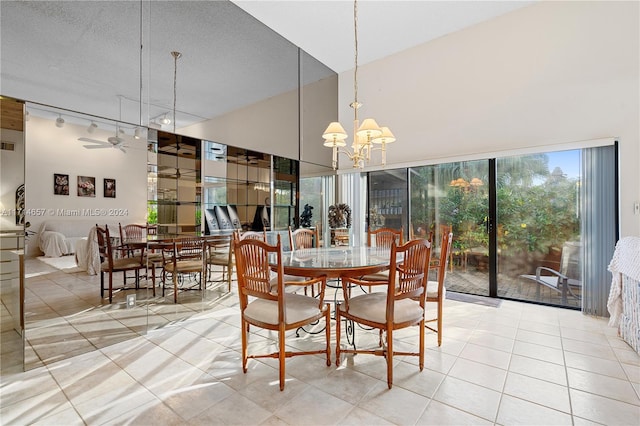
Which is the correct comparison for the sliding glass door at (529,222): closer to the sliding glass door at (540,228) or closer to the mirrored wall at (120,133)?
the sliding glass door at (540,228)

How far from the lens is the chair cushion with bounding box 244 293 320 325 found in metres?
2.06

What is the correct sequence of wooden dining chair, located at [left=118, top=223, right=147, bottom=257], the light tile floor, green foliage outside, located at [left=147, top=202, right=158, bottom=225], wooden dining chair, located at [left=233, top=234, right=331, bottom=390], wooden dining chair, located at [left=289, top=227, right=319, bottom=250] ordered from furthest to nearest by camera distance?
wooden dining chair, located at [left=289, top=227, right=319, bottom=250]
green foliage outside, located at [left=147, top=202, right=158, bottom=225]
wooden dining chair, located at [left=118, top=223, right=147, bottom=257]
wooden dining chair, located at [left=233, top=234, right=331, bottom=390]
the light tile floor

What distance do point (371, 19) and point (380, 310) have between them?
3.81 metres

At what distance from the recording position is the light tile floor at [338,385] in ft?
5.62

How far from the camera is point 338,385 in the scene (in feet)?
6.62

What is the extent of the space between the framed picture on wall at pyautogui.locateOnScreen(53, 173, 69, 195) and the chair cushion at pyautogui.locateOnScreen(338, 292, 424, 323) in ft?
8.05

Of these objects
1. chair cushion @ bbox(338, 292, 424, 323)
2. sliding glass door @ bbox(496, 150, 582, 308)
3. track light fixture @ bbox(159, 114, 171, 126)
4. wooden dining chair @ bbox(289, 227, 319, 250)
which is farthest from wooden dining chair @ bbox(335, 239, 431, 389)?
track light fixture @ bbox(159, 114, 171, 126)

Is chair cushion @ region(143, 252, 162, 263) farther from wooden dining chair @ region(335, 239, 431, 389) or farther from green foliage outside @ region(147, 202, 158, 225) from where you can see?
wooden dining chair @ region(335, 239, 431, 389)

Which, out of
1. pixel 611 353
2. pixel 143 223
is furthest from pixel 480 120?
pixel 143 223

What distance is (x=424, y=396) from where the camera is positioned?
6.21ft

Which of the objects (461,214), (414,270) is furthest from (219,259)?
(461,214)

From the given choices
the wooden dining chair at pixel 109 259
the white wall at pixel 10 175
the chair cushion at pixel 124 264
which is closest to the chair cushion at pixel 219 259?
the chair cushion at pixel 124 264

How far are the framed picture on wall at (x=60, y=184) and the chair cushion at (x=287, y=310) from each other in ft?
5.86

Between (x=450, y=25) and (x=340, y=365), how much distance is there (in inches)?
177
